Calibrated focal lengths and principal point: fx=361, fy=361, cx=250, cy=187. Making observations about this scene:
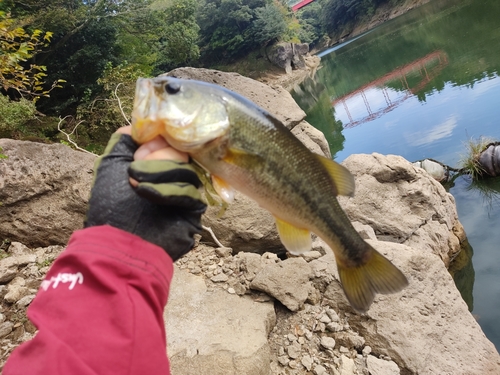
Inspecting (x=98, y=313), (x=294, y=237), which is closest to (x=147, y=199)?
(x=98, y=313)

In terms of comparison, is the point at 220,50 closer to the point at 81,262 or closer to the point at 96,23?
the point at 96,23

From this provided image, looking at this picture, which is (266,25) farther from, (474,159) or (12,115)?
(12,115)

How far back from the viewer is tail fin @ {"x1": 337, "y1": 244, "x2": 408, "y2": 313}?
2.33 meters

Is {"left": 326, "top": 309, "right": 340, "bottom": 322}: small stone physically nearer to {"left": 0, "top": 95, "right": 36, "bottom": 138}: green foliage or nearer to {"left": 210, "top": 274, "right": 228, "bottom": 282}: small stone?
{"left": 210, "top": 274, "right": 228, "bottom": 282}: small stone

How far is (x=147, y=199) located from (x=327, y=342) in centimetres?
297

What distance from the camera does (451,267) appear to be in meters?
6.80

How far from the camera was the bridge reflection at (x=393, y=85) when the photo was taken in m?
18.0

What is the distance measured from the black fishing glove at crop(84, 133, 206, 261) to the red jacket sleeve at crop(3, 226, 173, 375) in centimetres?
15

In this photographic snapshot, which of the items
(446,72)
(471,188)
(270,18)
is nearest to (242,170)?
(471,188)

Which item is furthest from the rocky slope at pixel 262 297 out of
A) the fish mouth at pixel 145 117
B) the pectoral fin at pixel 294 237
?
the fish mouth at pixel 145 117

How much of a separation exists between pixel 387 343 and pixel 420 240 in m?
2.91

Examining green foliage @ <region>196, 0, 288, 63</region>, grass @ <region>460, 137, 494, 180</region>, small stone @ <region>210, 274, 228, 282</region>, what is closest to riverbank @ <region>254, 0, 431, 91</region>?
green foliage @ <region>196, 0, 288, 63</region>

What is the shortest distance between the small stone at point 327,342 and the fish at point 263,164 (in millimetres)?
1624

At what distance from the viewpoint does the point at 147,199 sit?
64.0 inches
